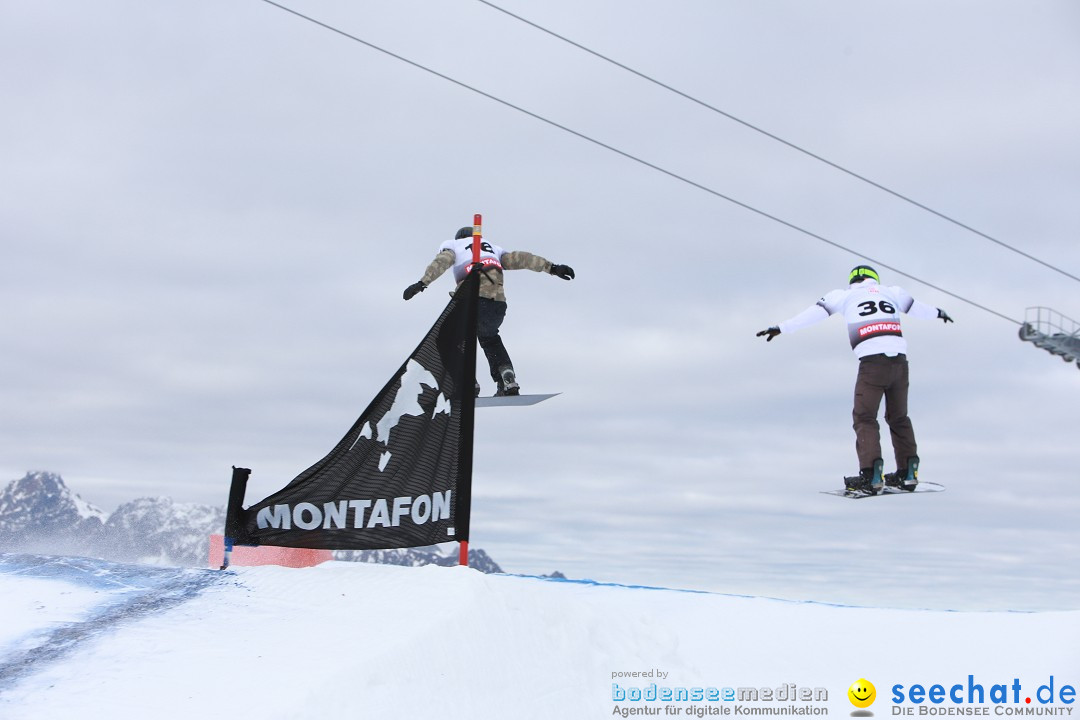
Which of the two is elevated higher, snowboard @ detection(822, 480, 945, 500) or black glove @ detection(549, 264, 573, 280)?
black glove @ detection(549, 264, 573, 280)

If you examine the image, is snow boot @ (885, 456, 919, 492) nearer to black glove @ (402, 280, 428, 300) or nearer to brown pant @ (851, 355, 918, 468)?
brown pant @ (851, 355, 918, 468)

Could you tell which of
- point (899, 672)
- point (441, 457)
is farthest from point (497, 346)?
point (899, 672)

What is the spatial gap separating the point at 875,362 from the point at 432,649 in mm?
7172

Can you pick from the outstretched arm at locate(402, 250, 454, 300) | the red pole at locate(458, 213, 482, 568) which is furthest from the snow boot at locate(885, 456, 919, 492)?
the outstretched arm at locate(402, 250, 454, 300)

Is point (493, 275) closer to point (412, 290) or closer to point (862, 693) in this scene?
point (412, 290)

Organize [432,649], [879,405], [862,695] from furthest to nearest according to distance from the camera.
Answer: [879,405]
[862,695]
[432,649]

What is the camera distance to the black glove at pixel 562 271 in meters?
13.0

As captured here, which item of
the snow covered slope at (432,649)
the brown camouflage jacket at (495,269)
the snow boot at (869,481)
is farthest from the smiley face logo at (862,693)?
the brown camouflage jacket at (495,269)

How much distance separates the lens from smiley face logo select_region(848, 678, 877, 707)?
412 inches

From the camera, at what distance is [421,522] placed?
34.0 feet

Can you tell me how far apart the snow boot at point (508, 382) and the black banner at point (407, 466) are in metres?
2.28

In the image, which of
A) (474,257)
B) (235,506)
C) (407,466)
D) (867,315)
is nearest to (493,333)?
(474,257)

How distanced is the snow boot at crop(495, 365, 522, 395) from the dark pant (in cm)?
7

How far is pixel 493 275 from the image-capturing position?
12.7 metres
